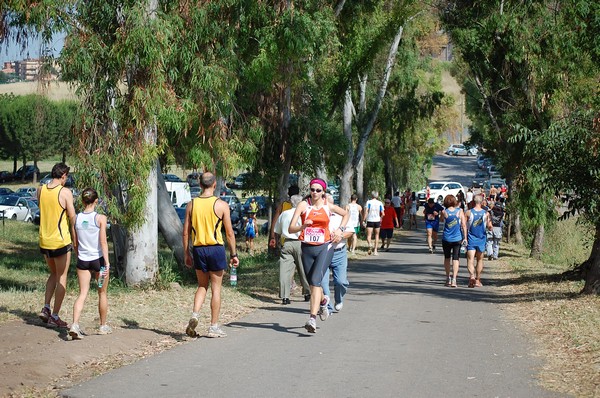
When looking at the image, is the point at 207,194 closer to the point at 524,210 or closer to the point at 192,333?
the point at 192,333

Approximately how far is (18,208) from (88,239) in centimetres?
4065

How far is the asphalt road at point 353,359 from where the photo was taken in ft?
26.8

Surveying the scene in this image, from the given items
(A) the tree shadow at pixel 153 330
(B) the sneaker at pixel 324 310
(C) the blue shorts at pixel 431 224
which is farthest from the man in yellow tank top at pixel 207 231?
(C) the blue shorts at pixel 431 224

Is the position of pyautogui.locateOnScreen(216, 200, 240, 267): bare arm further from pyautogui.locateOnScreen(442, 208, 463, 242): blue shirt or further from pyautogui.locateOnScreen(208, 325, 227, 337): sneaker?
pyautogui.locateOnScreen(442, 208, 463, 242): blue shirt

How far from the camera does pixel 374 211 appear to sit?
27.7 meters

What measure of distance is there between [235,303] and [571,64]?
12.2 meters

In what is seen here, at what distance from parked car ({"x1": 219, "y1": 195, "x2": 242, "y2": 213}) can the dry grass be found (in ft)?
74.3

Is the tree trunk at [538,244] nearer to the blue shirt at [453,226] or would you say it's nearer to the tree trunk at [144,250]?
the blue shirt at [453,226]

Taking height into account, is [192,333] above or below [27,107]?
below

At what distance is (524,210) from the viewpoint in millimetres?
27375

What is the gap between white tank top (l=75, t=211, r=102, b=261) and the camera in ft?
34.3

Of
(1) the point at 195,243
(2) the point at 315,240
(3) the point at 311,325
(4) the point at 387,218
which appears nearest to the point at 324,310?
(3) the point at 311,325

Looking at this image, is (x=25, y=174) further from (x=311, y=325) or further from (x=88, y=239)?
(x=311, y=325)

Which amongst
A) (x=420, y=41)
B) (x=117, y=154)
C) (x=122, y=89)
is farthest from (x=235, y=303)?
(x=420, y=41)
